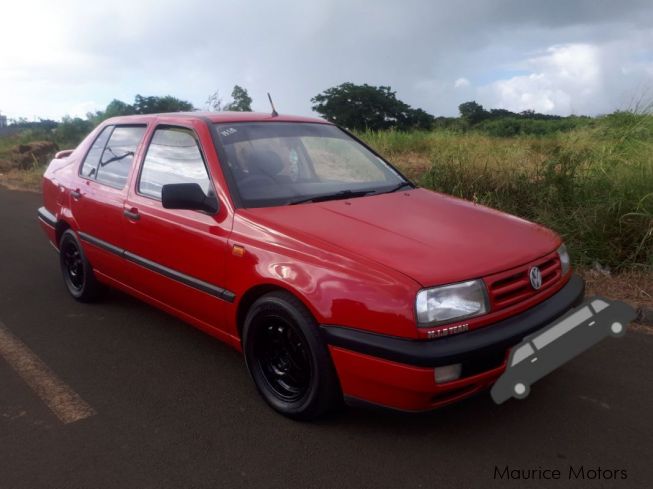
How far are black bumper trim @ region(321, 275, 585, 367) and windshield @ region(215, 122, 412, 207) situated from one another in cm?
105

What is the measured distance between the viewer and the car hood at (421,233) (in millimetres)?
2703

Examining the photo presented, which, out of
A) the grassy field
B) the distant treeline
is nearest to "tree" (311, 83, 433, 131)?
the distant treeline

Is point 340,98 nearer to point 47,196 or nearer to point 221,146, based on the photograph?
point 47,196

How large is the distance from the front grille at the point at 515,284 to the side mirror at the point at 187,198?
1.61 m

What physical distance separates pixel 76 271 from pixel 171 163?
185 cm

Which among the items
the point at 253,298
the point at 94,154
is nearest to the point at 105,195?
the point at 94,154

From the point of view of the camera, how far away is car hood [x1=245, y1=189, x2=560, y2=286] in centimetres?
270

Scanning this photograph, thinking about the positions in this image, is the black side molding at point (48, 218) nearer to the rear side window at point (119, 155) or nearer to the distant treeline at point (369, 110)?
the rear side window at point (119, 155)

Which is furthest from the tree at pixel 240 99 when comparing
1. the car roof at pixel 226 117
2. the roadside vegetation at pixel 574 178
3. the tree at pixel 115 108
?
the tree at pixel 115 108

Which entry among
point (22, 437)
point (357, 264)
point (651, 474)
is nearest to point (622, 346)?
point (651, 474)

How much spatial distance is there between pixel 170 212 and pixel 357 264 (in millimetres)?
1518

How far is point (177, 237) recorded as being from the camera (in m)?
3.60

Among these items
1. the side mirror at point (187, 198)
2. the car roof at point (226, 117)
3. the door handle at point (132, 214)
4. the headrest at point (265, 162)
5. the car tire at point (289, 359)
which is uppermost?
the car roof at point (226, 117)

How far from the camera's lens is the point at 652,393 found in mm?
3359
